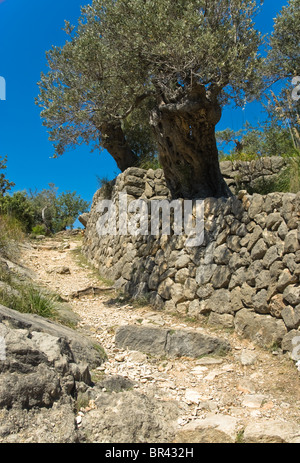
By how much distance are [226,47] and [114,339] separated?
607 centimetres

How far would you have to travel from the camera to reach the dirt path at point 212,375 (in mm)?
4086

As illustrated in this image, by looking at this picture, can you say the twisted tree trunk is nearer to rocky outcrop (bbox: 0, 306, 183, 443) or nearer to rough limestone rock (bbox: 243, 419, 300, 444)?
rocky outcrop (bbox: 0, 306, 183, 443)

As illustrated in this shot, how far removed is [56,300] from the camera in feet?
25.4

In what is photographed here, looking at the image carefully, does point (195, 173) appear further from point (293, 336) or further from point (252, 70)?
point (293, 336)

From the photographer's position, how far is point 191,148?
855 centimetres

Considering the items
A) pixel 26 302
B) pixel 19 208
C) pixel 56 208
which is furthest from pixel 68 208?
pixel 26 302

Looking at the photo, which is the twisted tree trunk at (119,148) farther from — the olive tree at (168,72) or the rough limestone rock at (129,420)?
the rough limestone rock at (129,420)

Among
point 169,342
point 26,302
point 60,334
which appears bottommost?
point 169,342

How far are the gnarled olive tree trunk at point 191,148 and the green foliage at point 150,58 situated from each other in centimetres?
35

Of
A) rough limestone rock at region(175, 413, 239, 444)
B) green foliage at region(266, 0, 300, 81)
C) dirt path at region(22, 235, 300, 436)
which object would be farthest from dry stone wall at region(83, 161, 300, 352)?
green foliage at region(266, 0, 300, 81)

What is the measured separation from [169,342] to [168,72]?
18.3 ft

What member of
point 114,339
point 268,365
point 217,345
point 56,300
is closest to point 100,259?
point 56,300

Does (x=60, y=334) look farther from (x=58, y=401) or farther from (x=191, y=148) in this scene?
(x=191, y=148)

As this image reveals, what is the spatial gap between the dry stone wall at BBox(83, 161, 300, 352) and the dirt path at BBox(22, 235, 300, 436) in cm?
38
